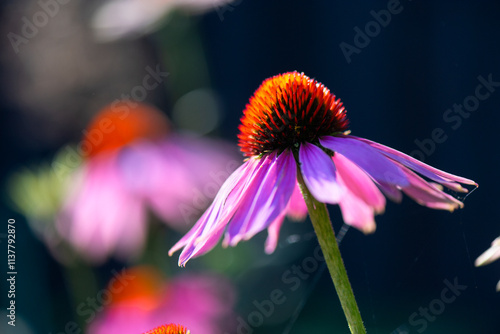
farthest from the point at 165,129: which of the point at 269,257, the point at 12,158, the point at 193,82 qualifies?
the point at 12,158

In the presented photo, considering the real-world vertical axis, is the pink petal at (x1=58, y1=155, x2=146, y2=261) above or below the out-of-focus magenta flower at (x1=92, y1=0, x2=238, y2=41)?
below

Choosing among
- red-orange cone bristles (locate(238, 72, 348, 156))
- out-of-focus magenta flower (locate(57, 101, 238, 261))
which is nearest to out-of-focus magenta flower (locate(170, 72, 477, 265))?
red-orange cone bristles (locate(238, 72, 348, 156))

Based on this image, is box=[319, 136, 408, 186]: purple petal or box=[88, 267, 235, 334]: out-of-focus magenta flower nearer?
box=[319, 136, 408, 186]: purple petal

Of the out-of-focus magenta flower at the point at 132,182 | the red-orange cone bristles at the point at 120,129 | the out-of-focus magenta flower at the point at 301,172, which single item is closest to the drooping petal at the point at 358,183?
the out-of-focus magenta flower at the point at 301,172

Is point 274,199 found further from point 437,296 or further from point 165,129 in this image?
point 437,296

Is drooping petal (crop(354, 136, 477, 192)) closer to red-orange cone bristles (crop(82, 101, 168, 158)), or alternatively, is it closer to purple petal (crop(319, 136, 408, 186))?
purple petal (crop(319, 136, 408, 186))

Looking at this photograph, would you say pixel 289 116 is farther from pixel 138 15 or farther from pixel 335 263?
pixel 138 15

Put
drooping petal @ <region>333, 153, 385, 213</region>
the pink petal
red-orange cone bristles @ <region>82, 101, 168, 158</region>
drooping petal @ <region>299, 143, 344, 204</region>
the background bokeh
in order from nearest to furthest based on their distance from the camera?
drooping petal @ <region>299, 143, 344, 204</region> → drooping petal @ <region>333, 153, 385, 213</region> → the pink petal → red-orange cone bristles @ <region>82, 101, 168, 158</region> → the background bokeh

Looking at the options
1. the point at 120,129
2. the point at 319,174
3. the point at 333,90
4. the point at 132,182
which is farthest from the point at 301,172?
the point at 333,90
